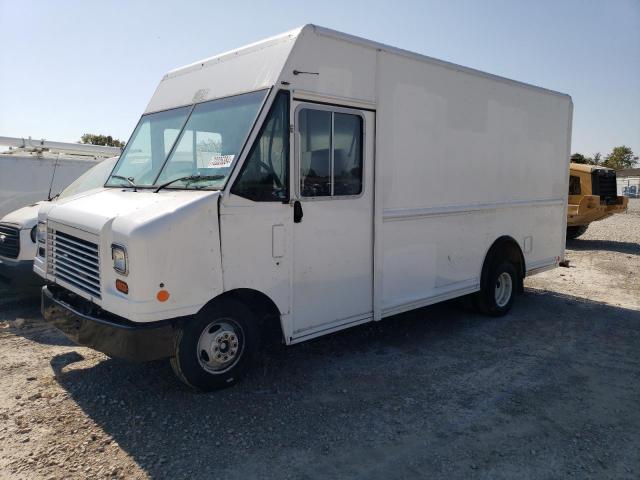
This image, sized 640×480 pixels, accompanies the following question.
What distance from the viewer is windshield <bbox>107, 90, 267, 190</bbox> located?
4.24 metres

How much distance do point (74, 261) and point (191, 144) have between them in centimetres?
141

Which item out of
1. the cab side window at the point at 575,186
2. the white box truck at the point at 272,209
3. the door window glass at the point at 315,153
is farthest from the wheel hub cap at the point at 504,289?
the cab side window at the point at 575,186

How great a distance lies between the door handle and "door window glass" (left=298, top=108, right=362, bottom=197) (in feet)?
0.40

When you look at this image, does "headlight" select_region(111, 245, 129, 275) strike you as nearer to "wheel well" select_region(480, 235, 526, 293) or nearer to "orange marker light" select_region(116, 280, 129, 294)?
"orange marker light" select_region(116, 280, 129, 294)

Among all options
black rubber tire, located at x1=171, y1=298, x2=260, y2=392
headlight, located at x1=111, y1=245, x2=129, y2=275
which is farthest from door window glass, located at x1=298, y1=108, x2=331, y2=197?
headlight, located at x1=111, y1=245, x2=129, y2=275

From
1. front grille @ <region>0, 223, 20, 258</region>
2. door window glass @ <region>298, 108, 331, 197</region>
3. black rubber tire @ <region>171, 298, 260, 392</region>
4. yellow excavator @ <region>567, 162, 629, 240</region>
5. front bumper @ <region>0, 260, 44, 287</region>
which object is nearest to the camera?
black rubber tire @ <region>171, 298, 260, 392</region>

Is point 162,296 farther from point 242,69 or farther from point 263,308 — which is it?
point 242,69

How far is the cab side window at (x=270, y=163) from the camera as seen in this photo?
4.14 meters

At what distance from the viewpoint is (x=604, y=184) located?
1553 centimetres

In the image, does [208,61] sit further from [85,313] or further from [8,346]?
[8,346]

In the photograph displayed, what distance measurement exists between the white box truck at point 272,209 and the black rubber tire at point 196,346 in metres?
0.02

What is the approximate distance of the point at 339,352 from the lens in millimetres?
5531

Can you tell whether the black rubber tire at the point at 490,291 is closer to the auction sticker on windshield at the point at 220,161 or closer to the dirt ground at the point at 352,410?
the dirt ground at the point at 352,410

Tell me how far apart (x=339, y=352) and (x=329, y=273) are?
115cm
